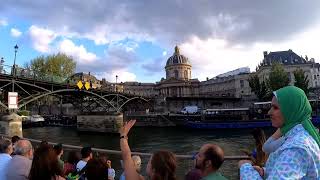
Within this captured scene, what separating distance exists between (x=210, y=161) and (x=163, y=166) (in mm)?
569

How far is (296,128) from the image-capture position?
2582 mm

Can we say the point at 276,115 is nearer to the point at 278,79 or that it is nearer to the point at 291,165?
the point at 291,165

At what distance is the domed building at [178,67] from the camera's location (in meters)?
157

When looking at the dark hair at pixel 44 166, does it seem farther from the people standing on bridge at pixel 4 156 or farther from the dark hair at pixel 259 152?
the dark hair at pixel 259 152

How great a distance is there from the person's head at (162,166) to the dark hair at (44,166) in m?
1.21

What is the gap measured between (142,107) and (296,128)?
82137 mm

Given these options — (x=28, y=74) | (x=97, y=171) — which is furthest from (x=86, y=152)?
(x=28, y=74)

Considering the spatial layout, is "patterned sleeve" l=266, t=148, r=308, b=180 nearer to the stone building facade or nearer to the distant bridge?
the distant bridge

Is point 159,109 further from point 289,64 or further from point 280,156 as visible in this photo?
point 280,156

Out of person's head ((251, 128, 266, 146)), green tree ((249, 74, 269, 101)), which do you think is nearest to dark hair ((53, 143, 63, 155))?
person's head ((251, 128, 266, 146))

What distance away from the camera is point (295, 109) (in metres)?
2.60

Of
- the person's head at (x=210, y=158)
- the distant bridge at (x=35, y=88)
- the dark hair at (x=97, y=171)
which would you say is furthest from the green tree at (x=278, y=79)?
the person's head at (x=210, y=158)

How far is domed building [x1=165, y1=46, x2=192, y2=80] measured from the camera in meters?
157

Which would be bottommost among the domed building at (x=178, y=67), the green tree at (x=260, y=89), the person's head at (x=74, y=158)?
the person's head at (x=74, y=158)
